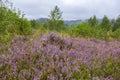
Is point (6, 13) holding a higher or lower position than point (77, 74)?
higher

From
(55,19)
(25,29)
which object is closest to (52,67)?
(25,29)

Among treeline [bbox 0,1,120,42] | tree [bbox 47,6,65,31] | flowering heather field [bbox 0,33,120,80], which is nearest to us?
flowering heather field [bbox 0,33,120,80]

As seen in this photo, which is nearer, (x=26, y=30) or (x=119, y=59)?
(x=119, y=59)

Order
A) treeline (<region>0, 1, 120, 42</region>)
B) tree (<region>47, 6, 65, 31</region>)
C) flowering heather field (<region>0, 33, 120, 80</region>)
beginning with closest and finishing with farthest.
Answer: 1. flowering heather field (<region>0, 33, 120, 80</region>)
2. treeline (<region>0, 1, 120, 42</region>)
3. tree (<region>47, 6, 65, 31</region>)

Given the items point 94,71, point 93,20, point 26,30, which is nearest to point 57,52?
point 94,71

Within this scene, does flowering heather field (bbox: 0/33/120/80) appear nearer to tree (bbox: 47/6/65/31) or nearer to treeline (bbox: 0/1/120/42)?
treeline (bbox: 0/1/120/42)

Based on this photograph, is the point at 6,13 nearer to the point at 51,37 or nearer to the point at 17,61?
the point at 51,37

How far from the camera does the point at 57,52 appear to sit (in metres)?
4.63

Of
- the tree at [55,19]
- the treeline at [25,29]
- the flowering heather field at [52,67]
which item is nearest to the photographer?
the flowering heather field at [52,67]

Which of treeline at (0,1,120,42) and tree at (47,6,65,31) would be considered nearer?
treeline at (0,1,120,42)

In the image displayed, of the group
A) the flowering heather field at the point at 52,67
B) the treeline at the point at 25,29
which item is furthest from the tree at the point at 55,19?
the flowering heather field at the point at 52,67

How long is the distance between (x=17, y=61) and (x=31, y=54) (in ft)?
1.34

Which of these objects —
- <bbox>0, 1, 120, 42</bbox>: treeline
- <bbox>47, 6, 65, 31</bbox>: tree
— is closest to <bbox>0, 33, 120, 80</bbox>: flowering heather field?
<bbox>0, 1, 120, 42</bbox>: treeline

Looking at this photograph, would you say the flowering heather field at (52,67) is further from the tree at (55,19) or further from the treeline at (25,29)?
the tree at (55,19)
